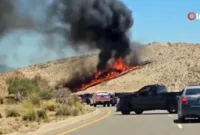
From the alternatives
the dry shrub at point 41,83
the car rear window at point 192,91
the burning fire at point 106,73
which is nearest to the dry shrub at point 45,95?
the burning fire at point 106,73

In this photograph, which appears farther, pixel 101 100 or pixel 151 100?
pixel 101 100

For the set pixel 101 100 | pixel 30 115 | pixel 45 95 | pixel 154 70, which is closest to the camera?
pixel 30 115

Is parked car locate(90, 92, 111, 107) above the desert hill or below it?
below

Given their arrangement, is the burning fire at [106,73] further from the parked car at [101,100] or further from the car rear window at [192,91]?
the car rear window at [192,91]

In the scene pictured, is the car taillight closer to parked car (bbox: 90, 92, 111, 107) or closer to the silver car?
the silver car

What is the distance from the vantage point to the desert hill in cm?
10856

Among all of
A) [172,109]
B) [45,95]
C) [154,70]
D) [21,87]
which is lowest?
[172,109]

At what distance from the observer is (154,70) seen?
11888cm

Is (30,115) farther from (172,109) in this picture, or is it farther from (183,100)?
(172,109)

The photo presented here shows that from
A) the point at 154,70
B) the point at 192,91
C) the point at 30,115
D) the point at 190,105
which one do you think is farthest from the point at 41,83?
the point at 190,105

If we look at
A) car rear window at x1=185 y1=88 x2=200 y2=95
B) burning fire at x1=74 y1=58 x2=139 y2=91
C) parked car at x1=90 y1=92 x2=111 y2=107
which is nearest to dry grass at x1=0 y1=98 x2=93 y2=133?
car rear window at x1=185 y1=88 x2=200 y2=95

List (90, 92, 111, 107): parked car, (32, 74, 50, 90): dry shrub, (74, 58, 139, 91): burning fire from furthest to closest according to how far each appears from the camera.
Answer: (32, 74, 50, 90): dry shrub
(74, 58, 139, 91): burning fire
(90, 92, 111, 107): parked car

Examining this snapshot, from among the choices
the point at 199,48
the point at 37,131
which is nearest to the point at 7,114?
the point at 37,131

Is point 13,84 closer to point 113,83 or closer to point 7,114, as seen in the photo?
point 113,83
